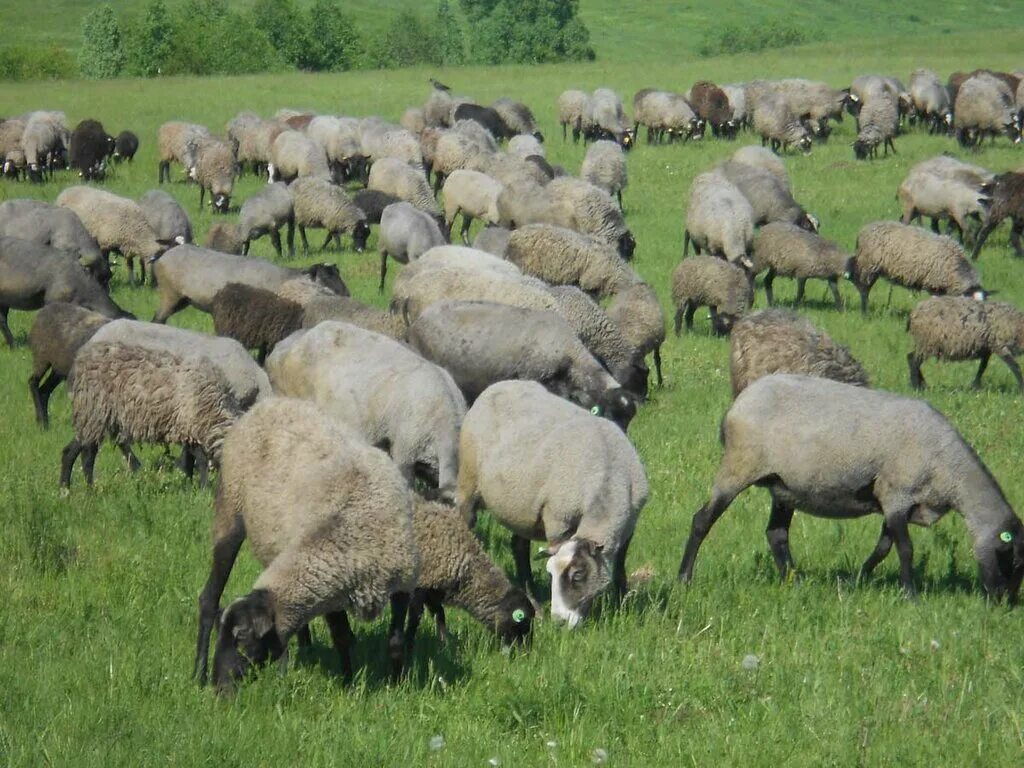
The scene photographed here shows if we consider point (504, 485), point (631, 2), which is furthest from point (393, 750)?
point (631, 2)

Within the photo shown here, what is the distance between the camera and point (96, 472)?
1195cm

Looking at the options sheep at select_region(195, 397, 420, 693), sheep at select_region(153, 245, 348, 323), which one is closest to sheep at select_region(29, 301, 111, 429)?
sheep at select_region(153, 245, 348, 323)

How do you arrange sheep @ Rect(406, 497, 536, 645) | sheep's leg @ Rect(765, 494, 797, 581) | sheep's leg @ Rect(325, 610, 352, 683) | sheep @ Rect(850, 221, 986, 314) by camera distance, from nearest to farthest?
sheep's leg @ Rect(325, 610, 352, 683)
sheep @ Rect(406, 497, 536, 645)
sheep's leg @ Rect(765, 494, 797, 581)
sheep @ Rect(850, 221, 986, 314)

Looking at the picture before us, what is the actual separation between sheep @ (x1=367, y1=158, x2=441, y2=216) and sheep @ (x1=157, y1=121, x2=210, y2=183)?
6.82m

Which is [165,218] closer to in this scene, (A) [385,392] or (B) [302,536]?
(A) [385,392]

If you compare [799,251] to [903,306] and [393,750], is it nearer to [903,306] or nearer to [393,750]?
[903,306]

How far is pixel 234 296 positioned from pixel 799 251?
840 cm

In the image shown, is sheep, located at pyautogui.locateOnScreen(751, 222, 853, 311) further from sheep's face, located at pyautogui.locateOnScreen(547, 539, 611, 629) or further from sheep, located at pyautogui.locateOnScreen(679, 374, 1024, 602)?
sheep's face, located at pyautogui.locateOnScreen(547, 539, 611, 629)

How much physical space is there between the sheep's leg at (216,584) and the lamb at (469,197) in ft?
53.3

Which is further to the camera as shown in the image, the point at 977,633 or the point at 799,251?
the point at 799,251

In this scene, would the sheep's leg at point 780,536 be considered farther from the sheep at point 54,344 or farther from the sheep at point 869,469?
the sheep at point 54,344

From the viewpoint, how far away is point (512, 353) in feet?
41.5

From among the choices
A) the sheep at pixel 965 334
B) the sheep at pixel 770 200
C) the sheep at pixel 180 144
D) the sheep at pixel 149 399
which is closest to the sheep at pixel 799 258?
the sheep at pixel 770 200

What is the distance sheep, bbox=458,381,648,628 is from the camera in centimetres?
783
